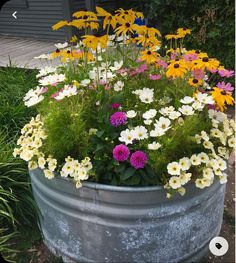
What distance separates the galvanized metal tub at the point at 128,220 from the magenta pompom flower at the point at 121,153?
0.46ft

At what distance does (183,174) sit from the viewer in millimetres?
1834

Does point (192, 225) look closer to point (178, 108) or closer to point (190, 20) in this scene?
point (178, 108)

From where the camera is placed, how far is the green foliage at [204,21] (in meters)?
4.26

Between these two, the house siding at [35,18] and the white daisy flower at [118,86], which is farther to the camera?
the house siding at [35,18]

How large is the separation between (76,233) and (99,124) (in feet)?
1.90

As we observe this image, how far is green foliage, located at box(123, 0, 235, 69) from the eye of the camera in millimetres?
4262

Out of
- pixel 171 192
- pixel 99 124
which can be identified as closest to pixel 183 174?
pixel 171 192

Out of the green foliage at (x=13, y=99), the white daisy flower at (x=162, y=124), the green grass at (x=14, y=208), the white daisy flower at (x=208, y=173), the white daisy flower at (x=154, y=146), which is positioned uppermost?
the white daisy flower at (x=162, y=124)

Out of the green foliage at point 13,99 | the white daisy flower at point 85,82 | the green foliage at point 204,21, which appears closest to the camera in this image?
the white daisy flower at point 85,82

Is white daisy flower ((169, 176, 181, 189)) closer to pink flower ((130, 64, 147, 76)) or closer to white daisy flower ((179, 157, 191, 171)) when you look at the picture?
white daisy flower ((179, 157, 191, 171))

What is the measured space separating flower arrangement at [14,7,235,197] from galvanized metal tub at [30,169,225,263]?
83 millimetres

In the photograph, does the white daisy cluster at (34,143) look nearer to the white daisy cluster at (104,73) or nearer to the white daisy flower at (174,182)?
the white daisy cluster at (104,73)

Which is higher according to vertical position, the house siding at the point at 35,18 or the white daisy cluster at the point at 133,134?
the white daisy cluster at the point at 133,134

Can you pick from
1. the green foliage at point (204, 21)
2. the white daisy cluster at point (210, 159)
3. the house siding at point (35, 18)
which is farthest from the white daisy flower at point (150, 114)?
the house siding at point (35, 18)
